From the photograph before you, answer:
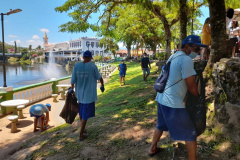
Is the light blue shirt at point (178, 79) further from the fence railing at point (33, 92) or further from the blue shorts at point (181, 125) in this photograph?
the fence railing at point (33, 92)

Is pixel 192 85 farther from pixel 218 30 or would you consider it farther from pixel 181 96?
pixel 218 30

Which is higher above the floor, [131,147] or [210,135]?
[210,135]

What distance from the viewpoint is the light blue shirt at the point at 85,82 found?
386 cm

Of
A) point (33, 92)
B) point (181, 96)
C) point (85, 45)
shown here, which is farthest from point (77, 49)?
point (181, 96)

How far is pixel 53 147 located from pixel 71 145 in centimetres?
42

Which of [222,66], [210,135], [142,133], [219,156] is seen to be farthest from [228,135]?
[142,133]

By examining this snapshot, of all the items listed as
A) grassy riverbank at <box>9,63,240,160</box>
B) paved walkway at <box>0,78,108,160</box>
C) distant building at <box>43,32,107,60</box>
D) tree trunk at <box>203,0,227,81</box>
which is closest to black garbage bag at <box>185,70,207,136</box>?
grassy riverbank at <box>9,63,240,160</box>

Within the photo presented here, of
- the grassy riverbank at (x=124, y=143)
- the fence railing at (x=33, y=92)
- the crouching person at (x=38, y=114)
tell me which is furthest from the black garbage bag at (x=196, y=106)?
the fence railing at (x=33, y=92)

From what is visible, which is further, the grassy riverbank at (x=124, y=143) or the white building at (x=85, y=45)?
the white building at (x=85, y=45)

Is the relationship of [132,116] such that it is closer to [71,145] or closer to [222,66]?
[71,145]

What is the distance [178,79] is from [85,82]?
2.12m

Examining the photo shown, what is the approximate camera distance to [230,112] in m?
3.14

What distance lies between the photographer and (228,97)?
10.8ft

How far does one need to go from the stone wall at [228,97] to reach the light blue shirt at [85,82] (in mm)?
2432
